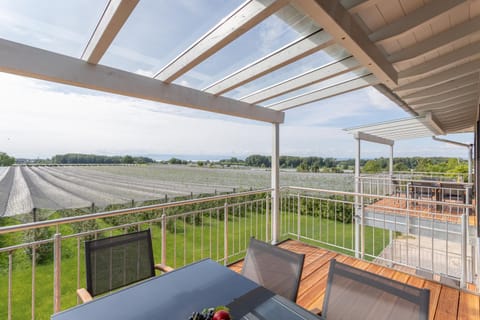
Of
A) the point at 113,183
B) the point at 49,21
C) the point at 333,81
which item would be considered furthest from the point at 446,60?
the point at 113,183

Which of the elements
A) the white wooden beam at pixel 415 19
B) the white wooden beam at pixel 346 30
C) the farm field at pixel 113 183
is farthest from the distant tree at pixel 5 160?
the white wooden beam at pixel 415 19

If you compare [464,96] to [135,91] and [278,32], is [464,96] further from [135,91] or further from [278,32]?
[135,91]

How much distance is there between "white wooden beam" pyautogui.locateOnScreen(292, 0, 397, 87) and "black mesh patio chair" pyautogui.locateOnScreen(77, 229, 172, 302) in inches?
81.9

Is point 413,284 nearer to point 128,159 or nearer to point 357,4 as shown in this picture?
point 357,4

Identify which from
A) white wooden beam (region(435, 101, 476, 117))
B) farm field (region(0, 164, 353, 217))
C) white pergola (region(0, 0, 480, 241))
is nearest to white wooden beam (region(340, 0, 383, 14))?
white pergola (region(0, 0, 480, 241))

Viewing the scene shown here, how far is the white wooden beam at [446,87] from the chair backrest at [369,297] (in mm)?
3848

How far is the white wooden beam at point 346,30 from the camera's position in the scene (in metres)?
1.42

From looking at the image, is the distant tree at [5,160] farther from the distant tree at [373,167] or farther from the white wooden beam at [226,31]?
the distant tree at [373,167]

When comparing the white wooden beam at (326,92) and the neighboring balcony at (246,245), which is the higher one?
the white wooden beam at (326,92)

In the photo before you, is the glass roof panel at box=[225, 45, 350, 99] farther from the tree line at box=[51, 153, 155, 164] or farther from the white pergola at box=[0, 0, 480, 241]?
the tree line at box=[51, 153, 155, 164]

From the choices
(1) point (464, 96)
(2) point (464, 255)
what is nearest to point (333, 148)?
(1) point (464, 96)

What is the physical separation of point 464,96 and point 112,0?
5.85 meters

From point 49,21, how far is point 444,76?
4.56 metres

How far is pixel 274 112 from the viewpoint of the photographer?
395cm
